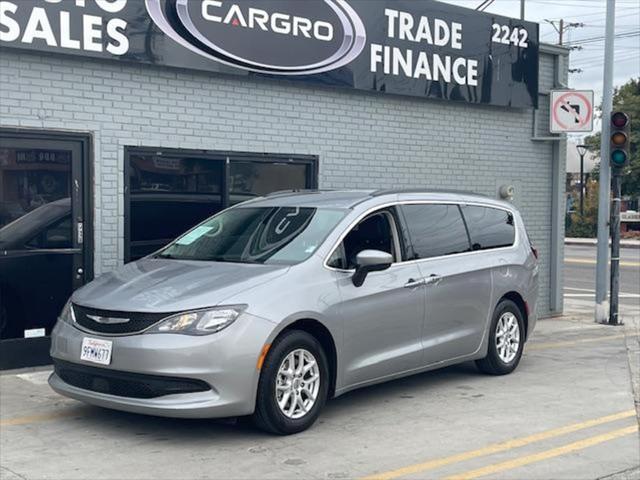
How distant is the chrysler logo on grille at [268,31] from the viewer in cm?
→ 952

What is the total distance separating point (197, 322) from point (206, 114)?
452 cm

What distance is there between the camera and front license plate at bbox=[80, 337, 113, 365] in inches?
241

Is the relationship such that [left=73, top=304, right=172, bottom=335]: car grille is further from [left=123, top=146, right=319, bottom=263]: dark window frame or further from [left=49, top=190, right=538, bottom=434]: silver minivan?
[left=123, top=146, right=319, bottom=263]: dark window frame

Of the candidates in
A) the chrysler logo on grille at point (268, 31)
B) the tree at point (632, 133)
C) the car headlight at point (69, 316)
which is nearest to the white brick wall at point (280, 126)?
the chrysler logo on grille at point (268, 31)

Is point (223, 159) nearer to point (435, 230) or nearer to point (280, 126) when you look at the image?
point (280, 126)

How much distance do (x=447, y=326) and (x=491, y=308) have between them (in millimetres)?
847

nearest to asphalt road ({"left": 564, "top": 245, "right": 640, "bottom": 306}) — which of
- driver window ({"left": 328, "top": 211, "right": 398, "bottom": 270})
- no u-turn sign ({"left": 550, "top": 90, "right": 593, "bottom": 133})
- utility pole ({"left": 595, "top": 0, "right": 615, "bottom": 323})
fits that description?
utility pole ({"left": 595, "top": 0, "right": 615, "bottom": 323})

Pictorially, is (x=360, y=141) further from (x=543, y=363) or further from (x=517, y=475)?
(x=517, y=475)

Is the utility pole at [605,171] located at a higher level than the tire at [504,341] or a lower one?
higher

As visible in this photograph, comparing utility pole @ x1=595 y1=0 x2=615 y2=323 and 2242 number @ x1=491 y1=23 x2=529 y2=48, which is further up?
2242 number @ x1=491 y1=23 x2=529 y2=48

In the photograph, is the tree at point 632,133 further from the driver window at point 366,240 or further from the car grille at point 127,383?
the car grille at point 127,383

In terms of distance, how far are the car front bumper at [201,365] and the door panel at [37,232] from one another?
2954mm

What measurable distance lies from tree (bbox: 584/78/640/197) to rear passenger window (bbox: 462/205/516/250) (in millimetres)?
44025

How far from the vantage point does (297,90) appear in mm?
10859
